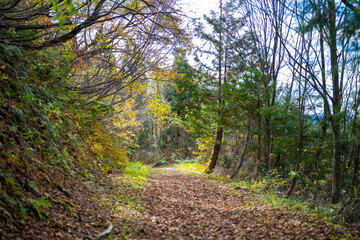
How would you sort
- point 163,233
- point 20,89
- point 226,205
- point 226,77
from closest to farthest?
1. point 163,233
2. point 20,89
3. point 226,205
4. point 226,77

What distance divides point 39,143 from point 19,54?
6.64 feet

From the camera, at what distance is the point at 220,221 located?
4.61 m

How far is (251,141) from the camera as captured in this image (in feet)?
33.3

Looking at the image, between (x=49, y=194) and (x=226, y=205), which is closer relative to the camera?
(x=49, y=194)

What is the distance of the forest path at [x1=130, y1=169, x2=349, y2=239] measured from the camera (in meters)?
3.76

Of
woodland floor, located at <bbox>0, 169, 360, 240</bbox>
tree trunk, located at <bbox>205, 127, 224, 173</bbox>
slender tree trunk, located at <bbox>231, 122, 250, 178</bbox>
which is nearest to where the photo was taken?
woodland floor, located at <bbox>0, 169, 360, 240</bbox>

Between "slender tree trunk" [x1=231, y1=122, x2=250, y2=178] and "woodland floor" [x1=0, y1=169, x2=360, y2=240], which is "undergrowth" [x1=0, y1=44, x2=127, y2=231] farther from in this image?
"slender tree trunk" [x1=231, y1=122, x2=250, y2=178]

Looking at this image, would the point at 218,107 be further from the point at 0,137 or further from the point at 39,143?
the point at 0,137

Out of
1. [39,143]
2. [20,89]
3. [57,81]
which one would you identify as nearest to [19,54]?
[20,89]

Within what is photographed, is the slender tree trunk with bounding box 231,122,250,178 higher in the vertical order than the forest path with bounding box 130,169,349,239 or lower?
higher

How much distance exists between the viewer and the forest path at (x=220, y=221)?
3.76 metres

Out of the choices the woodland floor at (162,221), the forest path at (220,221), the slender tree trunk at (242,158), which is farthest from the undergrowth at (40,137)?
the slender tree trunk at (242,158)

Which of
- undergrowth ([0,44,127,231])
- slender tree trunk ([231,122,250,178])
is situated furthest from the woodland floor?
slender tree trunk ([231,122,250,178])

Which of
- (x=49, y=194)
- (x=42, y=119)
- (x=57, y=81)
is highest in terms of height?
(x=57, y=81)
